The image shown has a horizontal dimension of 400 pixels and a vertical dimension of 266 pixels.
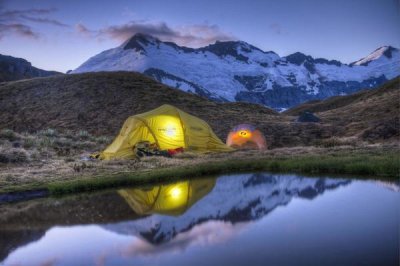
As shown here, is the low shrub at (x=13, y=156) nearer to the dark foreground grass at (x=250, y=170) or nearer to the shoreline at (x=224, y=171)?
the shoreline at (x=224, y=171)

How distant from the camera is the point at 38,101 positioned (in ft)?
227

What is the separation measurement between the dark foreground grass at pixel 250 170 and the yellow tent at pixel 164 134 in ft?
25.8

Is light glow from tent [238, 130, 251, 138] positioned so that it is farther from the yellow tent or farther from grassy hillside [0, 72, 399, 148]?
grassy hillside [0, 72, 399, 148]

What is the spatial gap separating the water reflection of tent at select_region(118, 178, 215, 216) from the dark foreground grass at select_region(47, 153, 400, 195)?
57.4 inches

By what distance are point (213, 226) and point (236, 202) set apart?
162 inches

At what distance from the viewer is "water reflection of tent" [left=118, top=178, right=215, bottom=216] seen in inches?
660

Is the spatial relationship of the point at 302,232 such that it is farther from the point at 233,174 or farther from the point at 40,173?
the point at 40,173

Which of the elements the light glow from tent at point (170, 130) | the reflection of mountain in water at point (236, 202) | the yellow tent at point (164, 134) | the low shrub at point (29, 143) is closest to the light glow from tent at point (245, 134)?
the yellow tent at point (164, 134)

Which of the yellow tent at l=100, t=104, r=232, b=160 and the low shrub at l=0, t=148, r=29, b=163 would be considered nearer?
the low shrub at l=0, t=148, r=29, b=163

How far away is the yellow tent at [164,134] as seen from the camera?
33188 millimetres

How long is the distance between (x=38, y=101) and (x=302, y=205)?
6183 cm

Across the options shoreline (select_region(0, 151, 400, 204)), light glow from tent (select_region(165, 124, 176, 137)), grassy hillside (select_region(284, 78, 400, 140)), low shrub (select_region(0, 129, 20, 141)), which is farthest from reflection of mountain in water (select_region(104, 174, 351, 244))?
low shrub (select_region(0, 129, 20, 141))

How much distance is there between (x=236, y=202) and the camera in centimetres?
1786

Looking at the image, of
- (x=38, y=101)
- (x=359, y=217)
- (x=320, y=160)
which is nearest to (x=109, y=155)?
(x=320, y=160)
